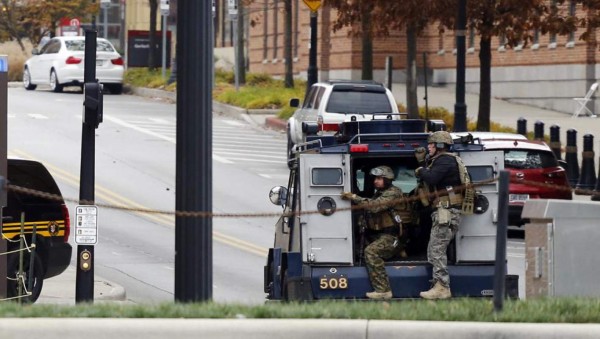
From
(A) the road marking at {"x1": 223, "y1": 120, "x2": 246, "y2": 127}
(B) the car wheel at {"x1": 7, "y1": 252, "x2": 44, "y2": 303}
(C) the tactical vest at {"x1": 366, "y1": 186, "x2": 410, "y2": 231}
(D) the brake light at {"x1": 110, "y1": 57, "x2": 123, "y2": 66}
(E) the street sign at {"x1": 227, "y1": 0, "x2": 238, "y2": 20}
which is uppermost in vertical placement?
(E) the street sign at {"x1": 227, "y1": 0, "x2": 238, "y2": 20}

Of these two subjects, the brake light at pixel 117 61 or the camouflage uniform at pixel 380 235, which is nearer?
the camouflage uniform at pixel 380 235

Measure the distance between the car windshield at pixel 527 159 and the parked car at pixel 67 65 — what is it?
78.2 ft

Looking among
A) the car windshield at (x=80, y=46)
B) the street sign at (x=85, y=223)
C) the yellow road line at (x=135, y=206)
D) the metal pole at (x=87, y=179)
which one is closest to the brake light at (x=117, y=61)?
the car windshield at (x=80, y=46)

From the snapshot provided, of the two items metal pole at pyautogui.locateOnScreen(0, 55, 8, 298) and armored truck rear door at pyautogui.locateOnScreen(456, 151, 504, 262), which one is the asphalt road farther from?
armored truck rear door at pyautogui.locateOnScreen(456, 151, 504, 262)

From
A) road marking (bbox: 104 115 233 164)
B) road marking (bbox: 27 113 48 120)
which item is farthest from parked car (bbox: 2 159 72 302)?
road marking (bbox: 27 113 48 120)

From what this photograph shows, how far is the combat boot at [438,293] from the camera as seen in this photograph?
475 inches

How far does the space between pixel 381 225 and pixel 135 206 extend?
11192 millimetres

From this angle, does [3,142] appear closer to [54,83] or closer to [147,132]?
[147,132]

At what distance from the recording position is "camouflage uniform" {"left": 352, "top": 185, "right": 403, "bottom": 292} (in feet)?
40.2

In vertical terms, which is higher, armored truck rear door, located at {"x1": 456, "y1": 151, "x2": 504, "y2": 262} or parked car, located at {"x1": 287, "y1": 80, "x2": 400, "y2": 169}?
parked car, located at {"x1": 287, "y1": 80, "x2": 400, "y2": 169}

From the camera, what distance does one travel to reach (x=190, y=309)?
26.9ft

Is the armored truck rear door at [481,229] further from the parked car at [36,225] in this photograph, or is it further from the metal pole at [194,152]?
the parked car at [36,225]

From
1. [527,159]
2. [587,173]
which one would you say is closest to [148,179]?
[587,173]

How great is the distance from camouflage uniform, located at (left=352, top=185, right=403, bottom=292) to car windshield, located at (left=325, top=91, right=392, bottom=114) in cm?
1427
